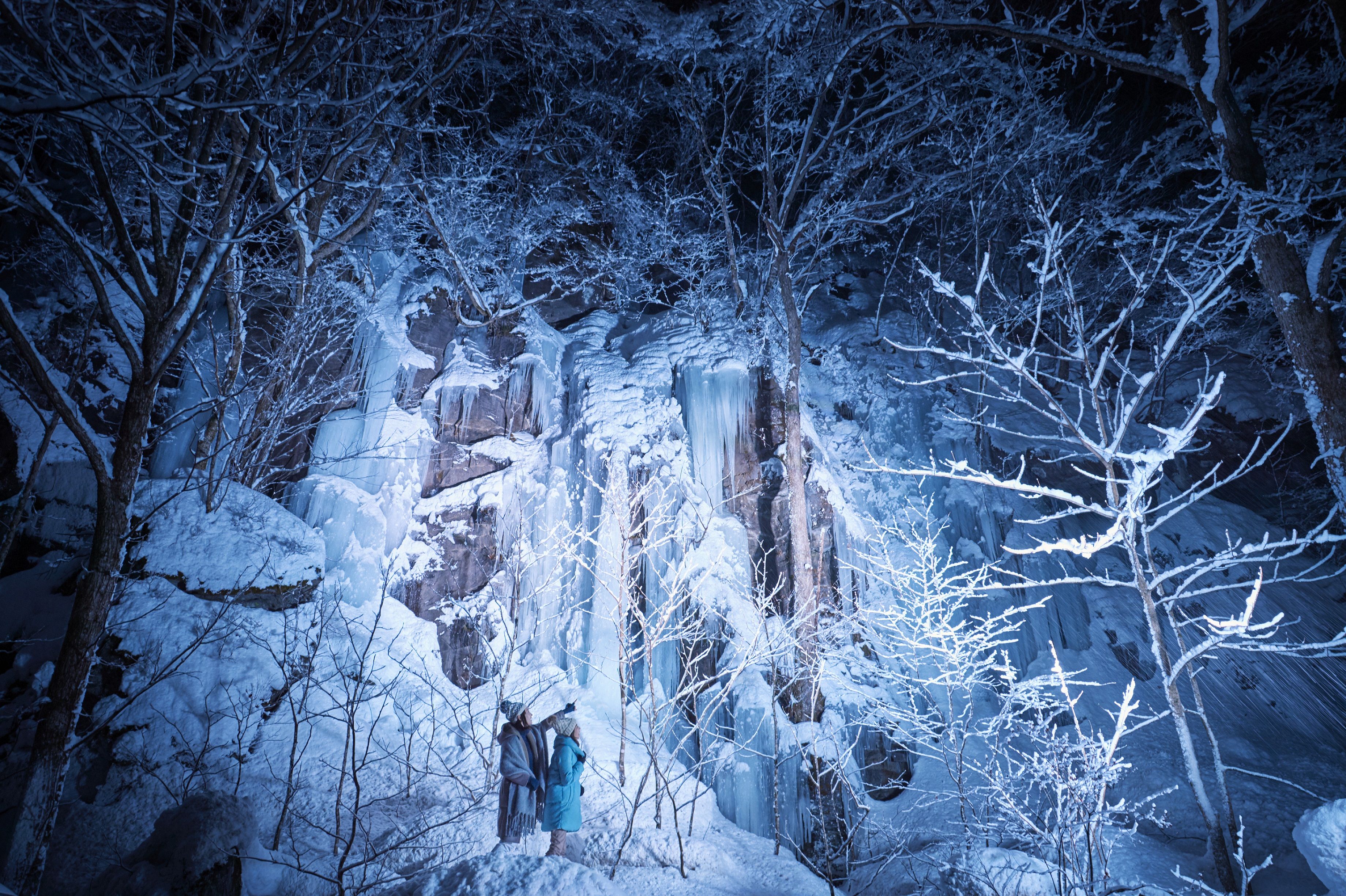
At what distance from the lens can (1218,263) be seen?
3.78 m

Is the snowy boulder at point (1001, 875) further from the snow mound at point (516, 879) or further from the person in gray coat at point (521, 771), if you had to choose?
the person in gray coat at point (521, 771)

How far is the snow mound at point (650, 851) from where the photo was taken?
17.3 feet

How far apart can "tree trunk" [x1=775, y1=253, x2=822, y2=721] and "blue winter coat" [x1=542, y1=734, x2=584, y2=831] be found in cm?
292

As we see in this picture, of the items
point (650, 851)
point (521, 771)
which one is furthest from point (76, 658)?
point (650, 851)

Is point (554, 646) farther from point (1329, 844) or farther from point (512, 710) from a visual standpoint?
point (1329, 844)

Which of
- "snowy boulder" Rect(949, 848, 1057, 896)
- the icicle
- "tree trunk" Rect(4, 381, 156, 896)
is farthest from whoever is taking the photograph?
the icicle

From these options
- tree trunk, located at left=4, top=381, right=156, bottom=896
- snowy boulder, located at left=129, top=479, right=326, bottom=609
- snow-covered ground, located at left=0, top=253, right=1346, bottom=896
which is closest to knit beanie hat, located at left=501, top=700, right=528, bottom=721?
snow-covered ground, located at left=0, top=253, right=1346, bottom=896

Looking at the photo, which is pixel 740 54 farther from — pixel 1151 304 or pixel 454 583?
pixel 1151 304

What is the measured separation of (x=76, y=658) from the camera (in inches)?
109

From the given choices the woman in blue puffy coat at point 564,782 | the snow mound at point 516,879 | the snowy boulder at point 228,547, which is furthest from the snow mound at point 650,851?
the snowy boulder at point 228,547

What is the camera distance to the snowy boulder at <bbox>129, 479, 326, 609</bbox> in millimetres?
5207

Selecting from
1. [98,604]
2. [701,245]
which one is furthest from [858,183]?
[98,604]

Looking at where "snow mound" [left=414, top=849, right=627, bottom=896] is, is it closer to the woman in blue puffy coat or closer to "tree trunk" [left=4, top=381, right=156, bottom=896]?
the woman in blue puffy coat

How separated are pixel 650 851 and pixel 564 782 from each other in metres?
1.74
